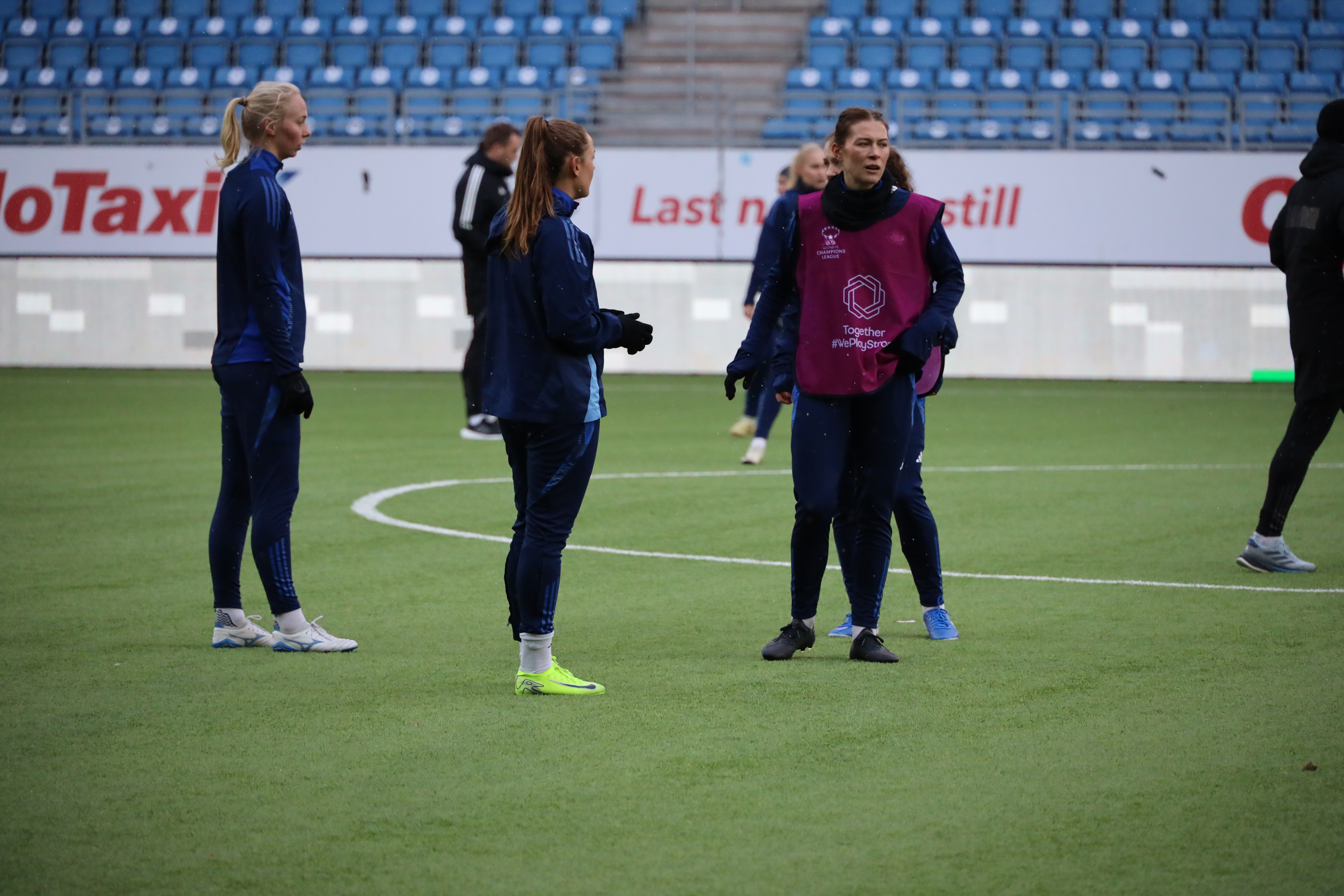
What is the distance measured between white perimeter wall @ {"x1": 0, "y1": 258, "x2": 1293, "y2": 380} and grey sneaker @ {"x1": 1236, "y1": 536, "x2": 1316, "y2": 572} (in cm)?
1358

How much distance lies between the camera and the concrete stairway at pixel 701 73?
2244 centimetres

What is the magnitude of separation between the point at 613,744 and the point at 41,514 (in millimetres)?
5474

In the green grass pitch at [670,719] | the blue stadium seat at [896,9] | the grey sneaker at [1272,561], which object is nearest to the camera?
the green grass pitch at [670,719]

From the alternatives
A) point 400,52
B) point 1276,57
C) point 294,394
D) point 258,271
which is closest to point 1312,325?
point 294,394

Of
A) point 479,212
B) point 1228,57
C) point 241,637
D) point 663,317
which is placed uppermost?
point 1228,57

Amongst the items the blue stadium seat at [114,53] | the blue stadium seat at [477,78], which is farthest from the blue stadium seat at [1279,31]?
the blue stadium seat at [114,53]

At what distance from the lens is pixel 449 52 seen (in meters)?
25.6

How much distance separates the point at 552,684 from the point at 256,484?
1.33 meters

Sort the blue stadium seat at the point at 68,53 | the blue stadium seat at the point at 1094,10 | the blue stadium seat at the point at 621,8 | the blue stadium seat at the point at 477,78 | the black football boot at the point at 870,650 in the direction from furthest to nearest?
the blue stadium seat at the point at 621,8, the blue stadium seat at the point at 68,53, the blue stadium seat at the point at 1094,10, the blue stadium seat at the point at 477,78, the black football boot at the point at 870,650

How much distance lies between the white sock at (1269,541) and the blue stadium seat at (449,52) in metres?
20.1

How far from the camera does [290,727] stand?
4477mm

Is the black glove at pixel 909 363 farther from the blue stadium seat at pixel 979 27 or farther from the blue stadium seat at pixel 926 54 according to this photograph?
the blue stadium seat at pixel 979 27

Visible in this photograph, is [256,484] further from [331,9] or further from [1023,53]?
[331,9]

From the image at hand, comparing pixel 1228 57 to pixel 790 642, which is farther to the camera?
pixel 1228 57
